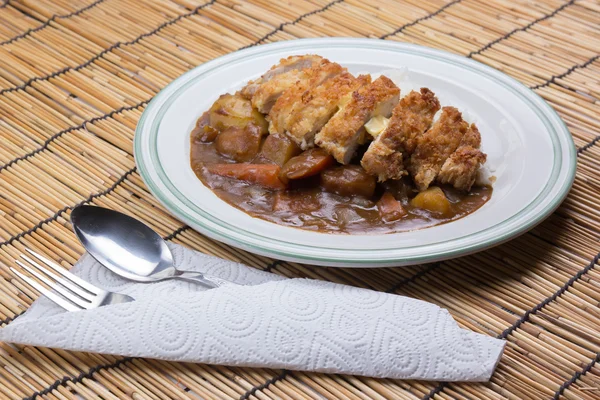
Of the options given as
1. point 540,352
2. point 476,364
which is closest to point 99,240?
point 476,364

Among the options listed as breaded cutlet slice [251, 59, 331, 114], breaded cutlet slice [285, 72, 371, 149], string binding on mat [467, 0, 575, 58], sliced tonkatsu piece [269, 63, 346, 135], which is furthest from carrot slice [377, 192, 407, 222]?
string binding on mat [467, 0, 575, 58]

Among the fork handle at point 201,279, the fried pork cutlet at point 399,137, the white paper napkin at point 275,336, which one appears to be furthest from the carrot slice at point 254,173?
the white paper napkin at point 275,336

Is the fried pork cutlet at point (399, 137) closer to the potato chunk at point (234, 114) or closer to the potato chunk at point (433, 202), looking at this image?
the potato chunk at point (433, 202)

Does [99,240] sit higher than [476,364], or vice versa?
[476,364]

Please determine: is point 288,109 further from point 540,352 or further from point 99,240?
point 540,352

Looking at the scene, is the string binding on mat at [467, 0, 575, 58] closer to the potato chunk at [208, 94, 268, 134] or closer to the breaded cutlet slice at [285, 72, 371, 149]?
the breaded cutlet slice at [285, 72, 371, 149]

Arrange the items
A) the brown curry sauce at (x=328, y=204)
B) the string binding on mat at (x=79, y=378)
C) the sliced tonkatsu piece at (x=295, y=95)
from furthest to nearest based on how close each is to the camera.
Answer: the sliced tonkatsu piece at (x=295, y=95) → the brown curry sauce at (x=328, y=204) → the string binding on mat at (x=79, y=378)

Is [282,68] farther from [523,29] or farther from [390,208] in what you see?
[523,29]
